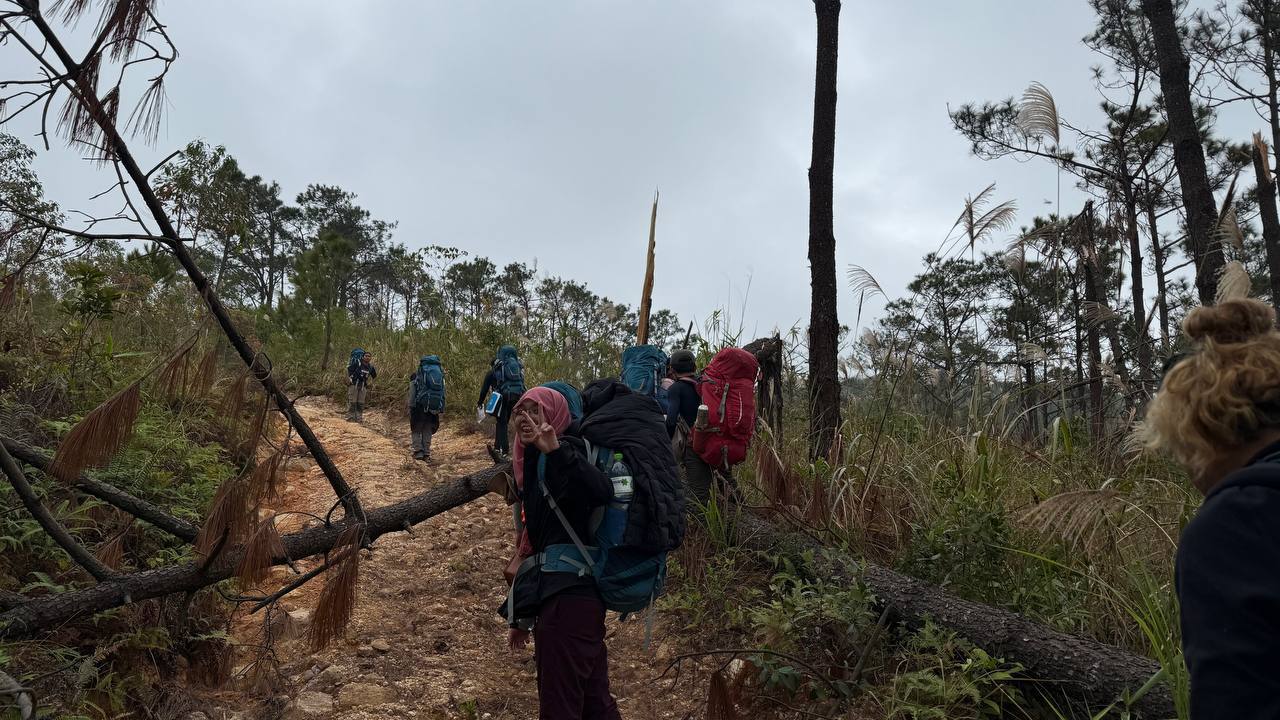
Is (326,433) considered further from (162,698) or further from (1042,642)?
(1042,642)

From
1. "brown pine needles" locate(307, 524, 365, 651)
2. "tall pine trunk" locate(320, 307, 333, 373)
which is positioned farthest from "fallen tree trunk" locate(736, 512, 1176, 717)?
"tall pine trunk" locate(320, 307, 333, 373)

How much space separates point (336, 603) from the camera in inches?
106

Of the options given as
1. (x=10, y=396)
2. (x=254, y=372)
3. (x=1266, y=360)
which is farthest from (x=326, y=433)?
(x=1266, y=360)

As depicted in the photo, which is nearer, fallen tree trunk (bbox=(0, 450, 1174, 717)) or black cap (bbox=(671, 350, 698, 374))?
fallen tree trunk (bbox=(0, 450, 1174, 717))

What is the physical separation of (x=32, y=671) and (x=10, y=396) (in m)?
2.92

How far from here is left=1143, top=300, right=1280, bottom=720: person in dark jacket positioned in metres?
1.01

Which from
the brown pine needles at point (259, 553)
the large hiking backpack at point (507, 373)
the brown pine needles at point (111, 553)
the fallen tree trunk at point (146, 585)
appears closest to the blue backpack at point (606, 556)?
the fallen tree trunk at point (146, 585)

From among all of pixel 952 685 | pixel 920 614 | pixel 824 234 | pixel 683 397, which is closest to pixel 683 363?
pixel 683 397

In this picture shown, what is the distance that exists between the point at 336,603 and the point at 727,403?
3109 mm

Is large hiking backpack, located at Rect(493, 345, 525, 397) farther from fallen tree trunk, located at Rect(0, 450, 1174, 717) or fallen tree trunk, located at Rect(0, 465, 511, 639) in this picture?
fallen tree trunk, located at Rect(0, 465, 511, 639)

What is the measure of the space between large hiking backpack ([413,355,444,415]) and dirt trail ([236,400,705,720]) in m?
1.80

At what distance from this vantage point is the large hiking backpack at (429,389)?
897 centimetres

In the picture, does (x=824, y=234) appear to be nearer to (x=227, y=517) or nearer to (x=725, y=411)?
(x=725, y=411)

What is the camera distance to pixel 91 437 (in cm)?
214
